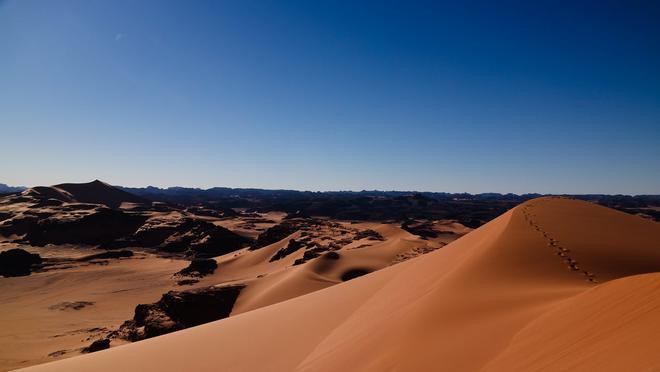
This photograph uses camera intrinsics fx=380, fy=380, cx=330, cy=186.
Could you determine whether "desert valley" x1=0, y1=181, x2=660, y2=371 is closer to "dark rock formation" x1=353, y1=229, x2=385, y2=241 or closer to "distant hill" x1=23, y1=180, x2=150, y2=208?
"dark rock formation" x1=353, y1=229, x2=385, y2=241

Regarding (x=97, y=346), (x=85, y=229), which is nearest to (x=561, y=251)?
(x=97, y=346)

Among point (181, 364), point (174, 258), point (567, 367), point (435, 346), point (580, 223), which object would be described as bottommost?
point (174, 258)

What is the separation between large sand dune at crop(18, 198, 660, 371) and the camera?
3066 millimetres

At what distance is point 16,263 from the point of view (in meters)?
24.8

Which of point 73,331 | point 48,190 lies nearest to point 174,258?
point 73,331

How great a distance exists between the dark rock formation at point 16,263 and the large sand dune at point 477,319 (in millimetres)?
24176

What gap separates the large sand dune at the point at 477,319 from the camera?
307cm

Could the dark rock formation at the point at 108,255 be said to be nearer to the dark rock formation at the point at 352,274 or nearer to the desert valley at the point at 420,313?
the desert valley at the point at 420,313

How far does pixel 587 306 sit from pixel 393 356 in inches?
75.9

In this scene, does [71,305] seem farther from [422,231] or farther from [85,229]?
[422,231]

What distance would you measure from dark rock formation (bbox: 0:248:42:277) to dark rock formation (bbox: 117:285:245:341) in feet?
58.8

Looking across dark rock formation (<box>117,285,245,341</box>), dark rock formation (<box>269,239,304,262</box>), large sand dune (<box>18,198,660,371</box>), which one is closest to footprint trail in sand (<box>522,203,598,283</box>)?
large sand dune (<box>18,198,660,371</box>)

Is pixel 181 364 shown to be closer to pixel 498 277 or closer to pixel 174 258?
pixel 498 277

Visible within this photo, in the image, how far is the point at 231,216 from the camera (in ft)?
218
